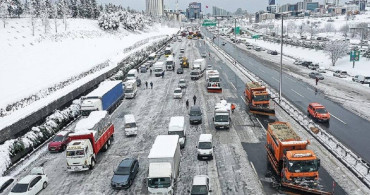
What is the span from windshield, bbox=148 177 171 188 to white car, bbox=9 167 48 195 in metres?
8.78

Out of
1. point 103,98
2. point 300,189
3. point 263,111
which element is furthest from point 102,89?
point 300,189

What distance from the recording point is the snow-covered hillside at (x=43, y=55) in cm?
5038

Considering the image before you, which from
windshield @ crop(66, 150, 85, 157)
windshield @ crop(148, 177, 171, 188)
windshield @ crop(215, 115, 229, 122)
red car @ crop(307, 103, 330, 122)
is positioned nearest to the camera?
windshield @ crop(148, 177, 171, 188)

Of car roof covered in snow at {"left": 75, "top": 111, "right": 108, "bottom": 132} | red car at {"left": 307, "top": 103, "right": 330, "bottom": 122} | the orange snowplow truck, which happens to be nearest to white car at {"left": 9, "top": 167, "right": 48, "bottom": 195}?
car roof covered in snow at {"left": 75, "top": 111, "right": 108, "bottom": 132}

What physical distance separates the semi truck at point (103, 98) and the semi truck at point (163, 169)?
16.6 m

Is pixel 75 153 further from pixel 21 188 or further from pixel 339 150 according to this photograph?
pixel 339 150

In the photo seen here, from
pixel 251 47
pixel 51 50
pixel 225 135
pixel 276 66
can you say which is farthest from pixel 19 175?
pixel 251 47

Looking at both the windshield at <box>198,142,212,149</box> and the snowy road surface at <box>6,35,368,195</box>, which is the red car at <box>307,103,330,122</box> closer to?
the snowy road surface at <box>6,35,368,195</box>

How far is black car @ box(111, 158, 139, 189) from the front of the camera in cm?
2544

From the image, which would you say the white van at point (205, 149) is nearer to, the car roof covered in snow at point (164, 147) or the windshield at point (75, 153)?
the car roof covered in snow at point (164, 147)

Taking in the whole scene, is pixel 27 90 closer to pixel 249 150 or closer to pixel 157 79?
pixel 157 79

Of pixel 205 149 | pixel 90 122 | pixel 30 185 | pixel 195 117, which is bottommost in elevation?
pixel 30 185

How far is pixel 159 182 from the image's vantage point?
78.0 feet

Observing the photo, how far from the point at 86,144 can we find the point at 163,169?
7922 mm
